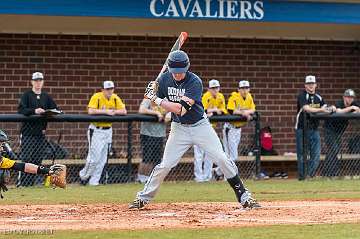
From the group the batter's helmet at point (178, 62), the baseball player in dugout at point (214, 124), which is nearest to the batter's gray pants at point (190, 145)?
the batter's helmet at point (178, 62)

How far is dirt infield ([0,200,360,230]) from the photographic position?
8656 millimetres

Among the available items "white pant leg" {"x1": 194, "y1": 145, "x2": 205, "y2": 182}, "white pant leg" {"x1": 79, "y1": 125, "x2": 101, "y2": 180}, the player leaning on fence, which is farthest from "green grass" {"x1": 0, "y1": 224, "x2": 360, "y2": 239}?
the player leaning on fence

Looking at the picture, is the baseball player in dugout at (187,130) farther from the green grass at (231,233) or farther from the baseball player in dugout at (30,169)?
the green grass at (231,233)

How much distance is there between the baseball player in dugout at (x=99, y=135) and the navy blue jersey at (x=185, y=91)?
5354 mm

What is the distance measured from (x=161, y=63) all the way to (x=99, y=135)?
2928 mm

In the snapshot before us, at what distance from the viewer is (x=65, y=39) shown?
17.0 m

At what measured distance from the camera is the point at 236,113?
16.2 m

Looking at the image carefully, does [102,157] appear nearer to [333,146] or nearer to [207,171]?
[207,171]

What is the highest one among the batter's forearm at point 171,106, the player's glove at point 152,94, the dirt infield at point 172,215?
the player's glove at point 152,94

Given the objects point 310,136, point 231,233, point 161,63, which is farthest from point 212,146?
point 161,63

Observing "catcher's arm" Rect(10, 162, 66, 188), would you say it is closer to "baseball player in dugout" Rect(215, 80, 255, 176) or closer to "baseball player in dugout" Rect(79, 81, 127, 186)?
"baseball player in dugout" Rect(79, 81, 127, 186)

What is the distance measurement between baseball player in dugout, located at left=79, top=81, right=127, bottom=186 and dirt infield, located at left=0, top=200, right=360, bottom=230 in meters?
4.13

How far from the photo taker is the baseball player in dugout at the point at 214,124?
1584cm

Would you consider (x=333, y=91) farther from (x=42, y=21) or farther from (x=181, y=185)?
(x=42, y=21)
